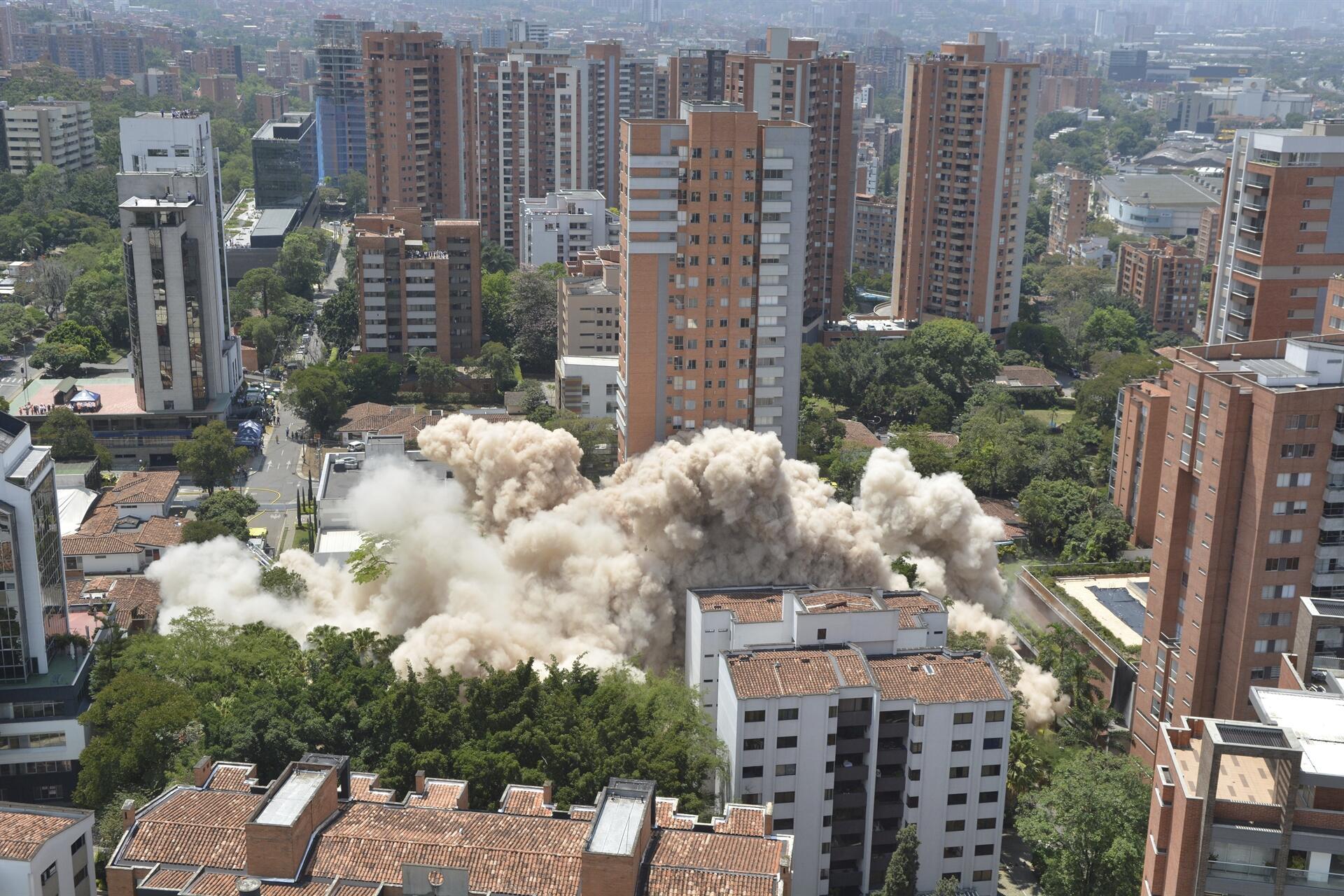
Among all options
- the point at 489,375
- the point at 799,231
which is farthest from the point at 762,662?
the point at 489,375

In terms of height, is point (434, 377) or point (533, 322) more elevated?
point (533, 322)

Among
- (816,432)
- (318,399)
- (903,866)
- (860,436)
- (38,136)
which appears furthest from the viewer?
(38,136)

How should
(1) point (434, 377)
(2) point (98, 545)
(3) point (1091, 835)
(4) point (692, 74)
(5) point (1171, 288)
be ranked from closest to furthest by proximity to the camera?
(3) point (1091, 835) → (2) point (98, 545) → (1) point (434, 377) → (5) point (1171, 288) → (4) point (692, 74)

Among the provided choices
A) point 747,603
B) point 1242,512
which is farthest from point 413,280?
point 1242,512

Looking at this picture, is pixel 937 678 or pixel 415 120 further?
pixel 415 120

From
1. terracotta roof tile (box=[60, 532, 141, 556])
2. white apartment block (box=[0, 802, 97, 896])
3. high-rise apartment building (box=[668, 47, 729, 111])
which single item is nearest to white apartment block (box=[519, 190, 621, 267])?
high-rise apartment building (box=[668, 47, 729, 111])

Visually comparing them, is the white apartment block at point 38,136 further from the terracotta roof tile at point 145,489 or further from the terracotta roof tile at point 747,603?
the terracotta roof tile at point 747,603

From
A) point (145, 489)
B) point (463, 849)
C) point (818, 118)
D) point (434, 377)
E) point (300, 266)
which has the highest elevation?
point (818, 118)

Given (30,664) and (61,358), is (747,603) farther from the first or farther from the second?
(61,358)
